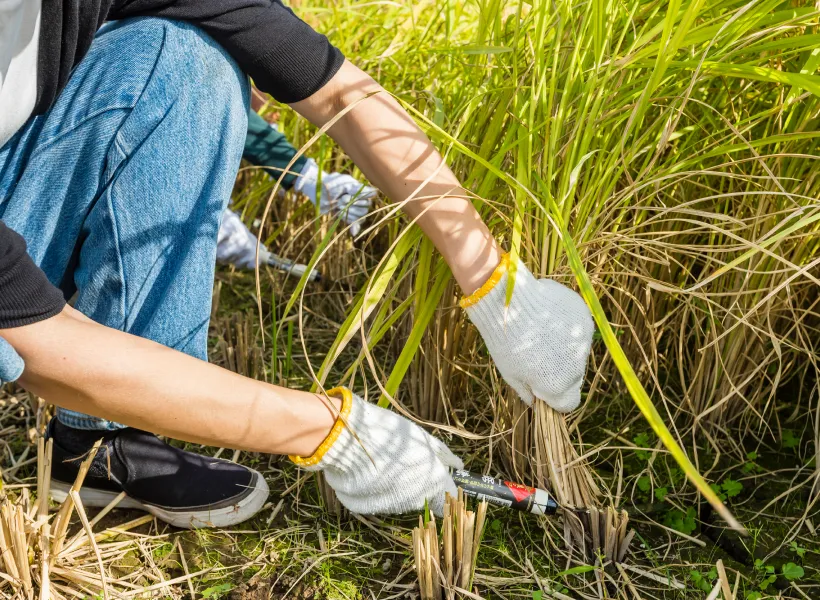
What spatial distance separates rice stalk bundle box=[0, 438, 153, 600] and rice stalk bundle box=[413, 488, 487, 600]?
410 mm

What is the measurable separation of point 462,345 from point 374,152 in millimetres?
376

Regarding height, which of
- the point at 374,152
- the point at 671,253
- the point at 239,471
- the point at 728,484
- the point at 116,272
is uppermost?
the point at 374,152

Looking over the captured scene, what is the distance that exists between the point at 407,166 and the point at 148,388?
0.47 m

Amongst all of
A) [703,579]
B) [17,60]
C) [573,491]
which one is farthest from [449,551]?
[17,60]

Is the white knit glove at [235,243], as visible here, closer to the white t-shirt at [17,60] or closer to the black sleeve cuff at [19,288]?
the white t-shirt at [17,60]

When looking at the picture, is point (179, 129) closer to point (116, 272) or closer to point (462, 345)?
point (116, 272)

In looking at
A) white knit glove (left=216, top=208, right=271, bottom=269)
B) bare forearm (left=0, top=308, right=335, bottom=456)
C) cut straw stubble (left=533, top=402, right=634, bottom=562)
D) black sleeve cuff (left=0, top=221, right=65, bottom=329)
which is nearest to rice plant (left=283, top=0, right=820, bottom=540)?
cut straw stubble (left=533, top=402, right=634, bottom=562)

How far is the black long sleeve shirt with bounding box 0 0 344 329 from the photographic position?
0.95 m

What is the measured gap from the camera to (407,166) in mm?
1078

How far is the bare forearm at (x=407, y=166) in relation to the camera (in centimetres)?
104

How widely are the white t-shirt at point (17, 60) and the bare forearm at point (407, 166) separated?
365mm

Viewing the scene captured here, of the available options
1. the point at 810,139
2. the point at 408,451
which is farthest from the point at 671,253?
the point at 408,451

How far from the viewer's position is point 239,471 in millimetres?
1197

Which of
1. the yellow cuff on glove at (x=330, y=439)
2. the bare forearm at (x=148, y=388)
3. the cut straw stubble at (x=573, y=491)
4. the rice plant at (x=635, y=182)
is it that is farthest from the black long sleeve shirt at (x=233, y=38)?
the cut straw stubble at (x=573, y=491)
